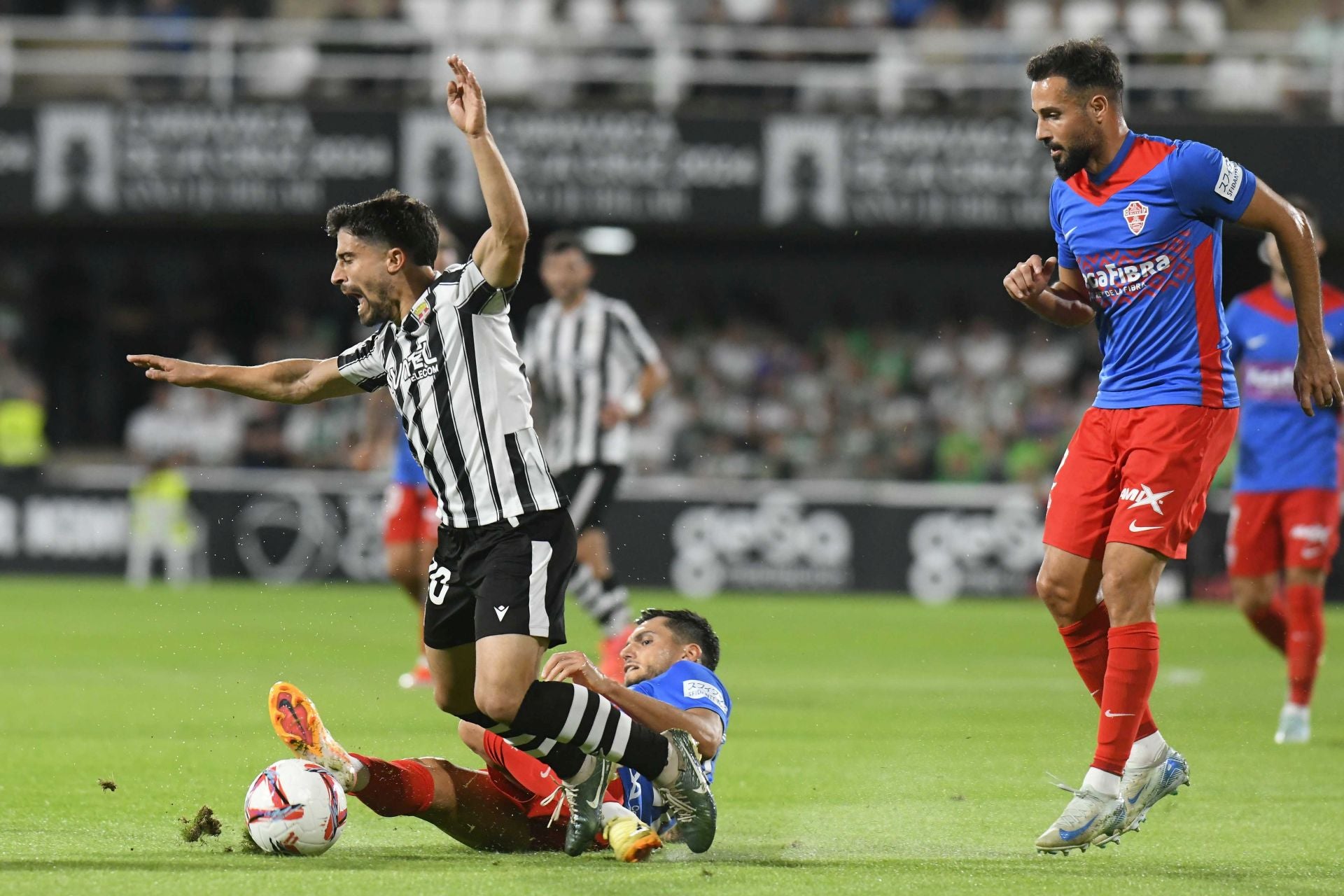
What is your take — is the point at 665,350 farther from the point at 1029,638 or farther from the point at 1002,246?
the point at 1029,638

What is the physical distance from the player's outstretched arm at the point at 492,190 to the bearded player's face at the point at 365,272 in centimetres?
40

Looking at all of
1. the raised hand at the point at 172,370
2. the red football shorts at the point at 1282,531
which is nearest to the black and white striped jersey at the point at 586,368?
the red football shorts at the point at 1282,531

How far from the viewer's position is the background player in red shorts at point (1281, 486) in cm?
851

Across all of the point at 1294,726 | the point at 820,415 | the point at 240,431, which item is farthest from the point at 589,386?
the point at 240,431

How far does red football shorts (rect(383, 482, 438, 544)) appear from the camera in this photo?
32.3ft

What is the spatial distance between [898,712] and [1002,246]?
13.7 m

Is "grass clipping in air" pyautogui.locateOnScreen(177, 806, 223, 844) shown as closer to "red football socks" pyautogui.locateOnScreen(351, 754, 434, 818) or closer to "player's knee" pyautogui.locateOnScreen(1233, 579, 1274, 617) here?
"red football socks" pyautogui.locateOnScreen(351, 754, 434, 818)

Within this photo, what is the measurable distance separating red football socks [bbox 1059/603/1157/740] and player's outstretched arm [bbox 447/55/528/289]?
209 cm

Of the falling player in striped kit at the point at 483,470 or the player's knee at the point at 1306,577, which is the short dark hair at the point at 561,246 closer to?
the player's knee at the point at 1306,577

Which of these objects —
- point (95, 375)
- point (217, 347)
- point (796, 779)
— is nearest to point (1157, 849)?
point (796, 779)

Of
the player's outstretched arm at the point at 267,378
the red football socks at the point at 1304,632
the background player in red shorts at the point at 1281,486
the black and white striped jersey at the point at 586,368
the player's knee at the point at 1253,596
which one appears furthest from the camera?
the black and white striped jersey at the point at 586,368

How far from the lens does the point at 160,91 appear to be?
19.8m

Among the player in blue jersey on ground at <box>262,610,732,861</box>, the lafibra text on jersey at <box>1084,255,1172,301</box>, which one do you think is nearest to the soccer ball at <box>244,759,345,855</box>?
the player in blue jersey on ground at <box>262,610,732,861</box>

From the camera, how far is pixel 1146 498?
5375 mm
